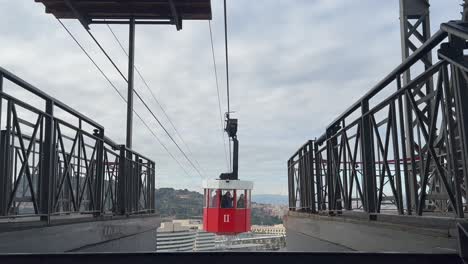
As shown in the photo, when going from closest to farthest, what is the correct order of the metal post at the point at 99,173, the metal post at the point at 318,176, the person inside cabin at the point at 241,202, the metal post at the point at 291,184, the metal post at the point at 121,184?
the metal post at the point at 99,173
the metal post at the point at 318,176
the metal post at the point at 121,184
the metal post at the point at 291,184
the person inside cabin at the point at 241,202

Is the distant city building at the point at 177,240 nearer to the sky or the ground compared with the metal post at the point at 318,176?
nearer to the ground

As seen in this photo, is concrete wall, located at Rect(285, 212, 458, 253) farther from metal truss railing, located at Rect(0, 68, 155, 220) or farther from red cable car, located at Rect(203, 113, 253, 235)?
red cable car, located at Rect(203, 113, 253, 235)

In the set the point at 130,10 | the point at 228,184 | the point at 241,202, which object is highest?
the point at 130,10

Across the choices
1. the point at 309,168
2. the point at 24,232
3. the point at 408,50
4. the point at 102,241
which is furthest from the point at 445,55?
the point at 408,50

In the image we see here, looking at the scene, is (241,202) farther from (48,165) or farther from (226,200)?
(48,165)

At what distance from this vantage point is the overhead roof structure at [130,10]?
1407 centimetres

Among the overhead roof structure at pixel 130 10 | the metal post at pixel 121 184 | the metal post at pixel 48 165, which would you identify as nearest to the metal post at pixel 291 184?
the metal post at pixel 121 184

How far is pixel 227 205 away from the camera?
72.9 feet

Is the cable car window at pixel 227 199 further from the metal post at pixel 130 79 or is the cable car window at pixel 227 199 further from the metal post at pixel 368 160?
the metal post at pixel 368 160

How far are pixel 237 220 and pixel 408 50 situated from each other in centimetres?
1244

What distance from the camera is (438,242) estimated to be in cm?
309

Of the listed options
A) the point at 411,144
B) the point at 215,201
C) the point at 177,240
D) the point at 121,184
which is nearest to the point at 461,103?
the point at 411,144

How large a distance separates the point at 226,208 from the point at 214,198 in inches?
30.3
